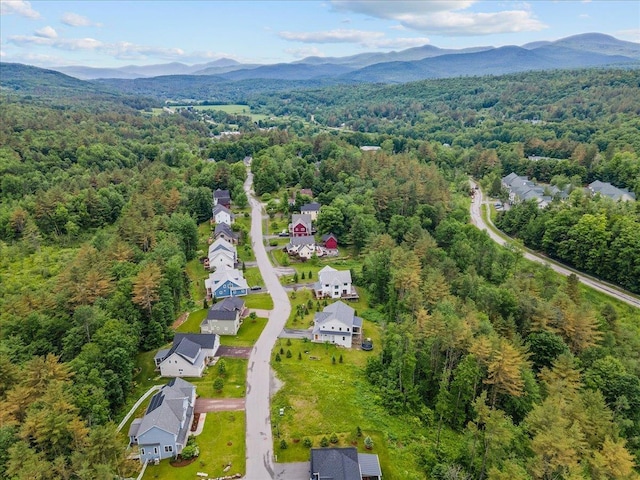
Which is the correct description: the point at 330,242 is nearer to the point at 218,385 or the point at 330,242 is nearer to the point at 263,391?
the point at 263,391

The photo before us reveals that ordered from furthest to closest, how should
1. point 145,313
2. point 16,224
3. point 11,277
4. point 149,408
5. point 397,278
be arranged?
point 16,224 → point 11,277 → point 397,278 → point 145,313 → point 149,408

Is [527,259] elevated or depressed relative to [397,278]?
depressed

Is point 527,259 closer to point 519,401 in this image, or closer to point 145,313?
point 519,401

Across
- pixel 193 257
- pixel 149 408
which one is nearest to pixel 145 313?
pixel 149 408

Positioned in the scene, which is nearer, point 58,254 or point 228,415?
point 228,415

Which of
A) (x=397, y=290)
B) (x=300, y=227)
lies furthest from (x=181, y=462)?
(x=300, y=227)

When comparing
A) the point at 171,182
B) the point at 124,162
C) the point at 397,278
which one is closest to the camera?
the point at 397,278

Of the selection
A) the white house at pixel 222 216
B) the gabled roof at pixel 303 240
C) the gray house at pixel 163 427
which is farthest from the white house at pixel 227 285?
the white house at pixel 222 216
